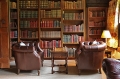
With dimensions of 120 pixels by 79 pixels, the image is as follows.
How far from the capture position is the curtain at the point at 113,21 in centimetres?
614

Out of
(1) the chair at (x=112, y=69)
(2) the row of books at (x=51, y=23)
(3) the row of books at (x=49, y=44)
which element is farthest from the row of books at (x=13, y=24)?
(1) the chair at (x=112, y=69)

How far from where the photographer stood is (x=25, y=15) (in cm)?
694

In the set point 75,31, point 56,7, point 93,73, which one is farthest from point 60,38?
point 93,73

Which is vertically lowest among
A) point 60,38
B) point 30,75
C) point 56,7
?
point 30,75

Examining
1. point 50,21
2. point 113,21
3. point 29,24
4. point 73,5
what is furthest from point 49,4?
point 113,21

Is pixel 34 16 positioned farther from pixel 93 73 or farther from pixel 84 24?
pixel 93 73

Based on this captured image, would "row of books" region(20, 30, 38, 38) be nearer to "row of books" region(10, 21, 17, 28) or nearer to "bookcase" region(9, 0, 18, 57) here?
"bookcase" region(9, 0, 18, 57)

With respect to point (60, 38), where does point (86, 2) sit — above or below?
above

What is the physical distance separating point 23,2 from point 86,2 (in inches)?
93.4

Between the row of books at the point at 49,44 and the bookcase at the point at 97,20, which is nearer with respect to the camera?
the row of books at the point at 49,44

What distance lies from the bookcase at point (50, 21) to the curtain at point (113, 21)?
0.94 meters

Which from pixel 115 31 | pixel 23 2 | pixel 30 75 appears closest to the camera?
pixel 30 75

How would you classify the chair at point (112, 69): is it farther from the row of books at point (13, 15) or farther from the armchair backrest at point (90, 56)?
the row of books at point (13, 15)

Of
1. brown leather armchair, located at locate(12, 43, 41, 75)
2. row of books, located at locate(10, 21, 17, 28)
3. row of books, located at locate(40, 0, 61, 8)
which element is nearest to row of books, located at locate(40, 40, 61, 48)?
row of books, located at locate(10, 21, 17, 28)
